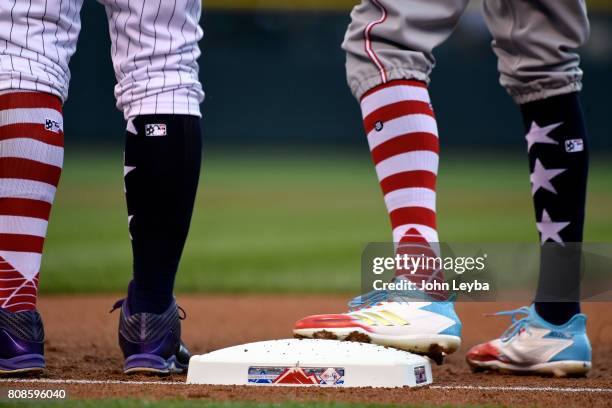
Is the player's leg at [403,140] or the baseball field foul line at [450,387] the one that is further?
the player's leg at [403,140]

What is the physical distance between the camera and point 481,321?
3100 mm

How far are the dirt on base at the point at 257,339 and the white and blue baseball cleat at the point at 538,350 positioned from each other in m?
0.04

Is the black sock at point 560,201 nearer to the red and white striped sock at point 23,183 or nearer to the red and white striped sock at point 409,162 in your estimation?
the red and white striped sock at point 409,162

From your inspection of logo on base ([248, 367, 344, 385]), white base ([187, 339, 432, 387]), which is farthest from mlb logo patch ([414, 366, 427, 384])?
logo on base ([248, 367, 344, 385])

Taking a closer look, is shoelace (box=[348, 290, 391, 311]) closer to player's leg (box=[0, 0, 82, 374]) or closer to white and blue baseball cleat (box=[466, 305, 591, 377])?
white and blue baseball cleat (box=[466, 305, 591, 377])

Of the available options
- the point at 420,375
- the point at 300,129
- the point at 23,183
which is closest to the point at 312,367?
the point at 420,375

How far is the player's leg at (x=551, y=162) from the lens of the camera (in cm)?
188

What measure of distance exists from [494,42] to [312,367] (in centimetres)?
86

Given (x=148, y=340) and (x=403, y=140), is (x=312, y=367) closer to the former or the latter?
(x=148, y=340)

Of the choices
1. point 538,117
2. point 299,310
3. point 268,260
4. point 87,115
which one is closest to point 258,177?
point 87,115

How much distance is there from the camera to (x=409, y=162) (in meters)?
1.73

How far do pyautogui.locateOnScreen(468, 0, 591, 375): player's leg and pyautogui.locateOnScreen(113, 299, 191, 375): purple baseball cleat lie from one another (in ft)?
2.18

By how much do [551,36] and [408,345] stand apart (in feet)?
2.24

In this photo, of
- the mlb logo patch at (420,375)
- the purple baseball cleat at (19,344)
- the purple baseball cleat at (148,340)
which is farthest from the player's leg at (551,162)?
the purple baseball cleat at (19,344)
